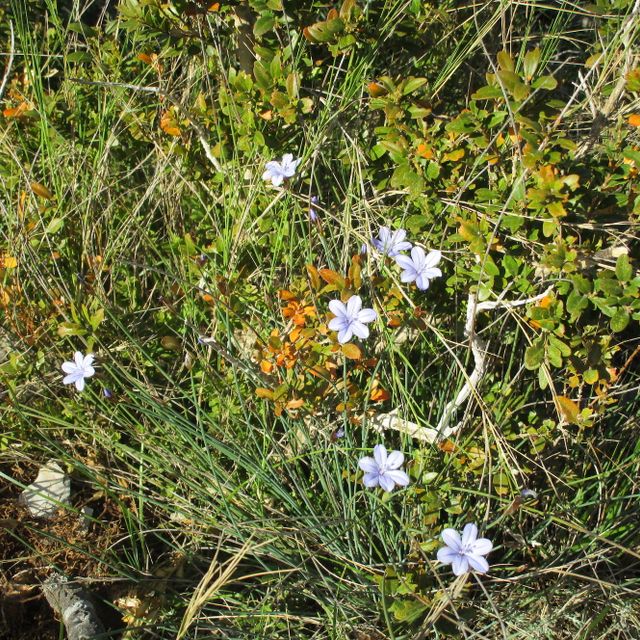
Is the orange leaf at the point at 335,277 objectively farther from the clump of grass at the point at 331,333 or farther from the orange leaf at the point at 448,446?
the orange leaf at the point at 448,446

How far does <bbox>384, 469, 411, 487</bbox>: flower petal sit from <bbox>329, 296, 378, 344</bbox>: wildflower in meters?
0.31

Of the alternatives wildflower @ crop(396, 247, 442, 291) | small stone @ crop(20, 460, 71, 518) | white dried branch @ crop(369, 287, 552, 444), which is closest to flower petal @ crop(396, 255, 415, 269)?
wildflower @ crop(396, 247, 442, 291)

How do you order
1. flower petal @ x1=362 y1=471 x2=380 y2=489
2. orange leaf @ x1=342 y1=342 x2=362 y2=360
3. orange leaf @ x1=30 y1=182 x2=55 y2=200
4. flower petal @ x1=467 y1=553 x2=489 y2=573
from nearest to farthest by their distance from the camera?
flower petal @ x1=467 y1=553 x2=489 y2=573 < flower petal @ x1=362 y1=471 x2=380 y2=489 < orange leaf @ x1=342 y1=342 x2=362 y2=360 < orange leaf @ x1=30 y1=182 x2=55 y2=200

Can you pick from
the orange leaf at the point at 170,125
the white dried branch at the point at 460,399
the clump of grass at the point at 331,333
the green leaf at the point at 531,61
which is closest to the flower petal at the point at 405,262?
the clump of grass at the point at 331,333

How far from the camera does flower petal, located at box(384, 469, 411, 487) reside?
1531 millimetres

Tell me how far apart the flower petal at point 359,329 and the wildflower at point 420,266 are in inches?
6.4

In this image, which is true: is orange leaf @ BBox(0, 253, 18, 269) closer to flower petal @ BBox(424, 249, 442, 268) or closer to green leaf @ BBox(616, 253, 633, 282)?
flower petal @ BBox(424, 249, 442, 268)

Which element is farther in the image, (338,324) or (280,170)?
(280,170)

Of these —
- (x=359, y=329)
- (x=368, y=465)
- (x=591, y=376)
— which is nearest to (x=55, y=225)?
(x=359, y=329)

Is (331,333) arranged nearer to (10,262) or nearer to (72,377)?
(72,377)

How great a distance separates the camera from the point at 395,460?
1555 millimetres

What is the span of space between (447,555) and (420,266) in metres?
0.66

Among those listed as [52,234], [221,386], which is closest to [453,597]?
→ [221,386]

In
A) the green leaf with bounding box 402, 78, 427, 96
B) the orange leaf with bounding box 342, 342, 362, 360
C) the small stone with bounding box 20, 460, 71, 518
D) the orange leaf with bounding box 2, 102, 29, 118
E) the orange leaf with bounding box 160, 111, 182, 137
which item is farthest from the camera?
the orange leaf with bounding box 2, 102, 29, 118
